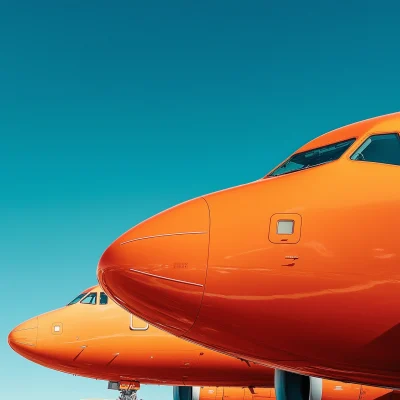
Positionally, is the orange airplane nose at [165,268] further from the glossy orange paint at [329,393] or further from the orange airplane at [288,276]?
the glossy orange paint at [329,393]

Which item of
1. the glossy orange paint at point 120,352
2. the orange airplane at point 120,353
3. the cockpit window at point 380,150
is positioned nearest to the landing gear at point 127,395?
the orange airplane at point 120,353

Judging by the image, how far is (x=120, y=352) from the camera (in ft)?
57.8

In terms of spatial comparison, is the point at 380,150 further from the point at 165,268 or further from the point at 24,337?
the point at 24,337

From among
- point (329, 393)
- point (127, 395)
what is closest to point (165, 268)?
point (329, 393)

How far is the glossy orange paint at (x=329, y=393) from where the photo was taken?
1332 cm

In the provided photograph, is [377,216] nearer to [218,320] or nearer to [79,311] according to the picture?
[218,320]

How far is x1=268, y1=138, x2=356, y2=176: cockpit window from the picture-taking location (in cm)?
762

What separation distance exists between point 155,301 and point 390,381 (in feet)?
8.58

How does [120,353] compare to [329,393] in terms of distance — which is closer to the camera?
[329,393]

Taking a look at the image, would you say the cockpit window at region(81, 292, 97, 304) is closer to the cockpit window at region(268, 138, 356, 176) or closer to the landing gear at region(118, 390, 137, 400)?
the landing gear at region(118, 390, 137, 400)

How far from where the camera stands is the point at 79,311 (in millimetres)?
18750

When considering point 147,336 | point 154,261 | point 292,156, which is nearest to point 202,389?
point 147,336

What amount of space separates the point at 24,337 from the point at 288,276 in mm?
13642

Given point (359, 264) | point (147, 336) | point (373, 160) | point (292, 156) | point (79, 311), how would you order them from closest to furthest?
point (359, 264) < point (373, 160) < point (292, 156) < point (147, 336) < point (79, 311)
